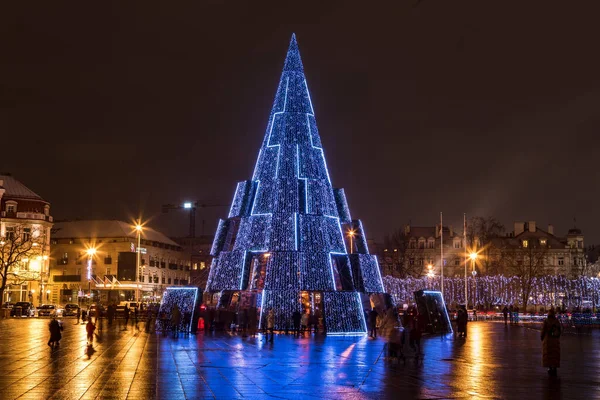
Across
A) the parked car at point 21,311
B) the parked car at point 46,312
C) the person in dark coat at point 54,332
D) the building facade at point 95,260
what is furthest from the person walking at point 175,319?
the building facade at point 95,260

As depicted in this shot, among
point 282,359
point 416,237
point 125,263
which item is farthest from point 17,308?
point 416,237

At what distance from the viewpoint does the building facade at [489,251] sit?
103188mm

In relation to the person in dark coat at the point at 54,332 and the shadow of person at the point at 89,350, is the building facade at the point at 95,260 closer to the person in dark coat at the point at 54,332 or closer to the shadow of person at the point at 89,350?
the person in dark coat at the point at 54,332

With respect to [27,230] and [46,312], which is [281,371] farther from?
[27,230]

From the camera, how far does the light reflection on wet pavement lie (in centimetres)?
1650

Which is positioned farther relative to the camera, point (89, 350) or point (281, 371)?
point (89, 350)

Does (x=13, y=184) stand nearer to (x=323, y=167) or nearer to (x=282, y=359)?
(x=323, y=167)

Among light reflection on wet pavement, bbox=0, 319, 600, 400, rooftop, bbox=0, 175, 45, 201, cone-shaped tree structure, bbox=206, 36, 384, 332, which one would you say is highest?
rooftop, bbox=0, 175, 45, 201

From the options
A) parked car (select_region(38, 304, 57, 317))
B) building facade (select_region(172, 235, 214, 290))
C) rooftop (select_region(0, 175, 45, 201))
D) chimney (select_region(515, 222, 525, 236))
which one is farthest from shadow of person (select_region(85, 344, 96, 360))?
chimney (select_region(515, 222, 525, 236))

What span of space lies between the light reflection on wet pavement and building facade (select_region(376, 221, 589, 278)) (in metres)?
69.3

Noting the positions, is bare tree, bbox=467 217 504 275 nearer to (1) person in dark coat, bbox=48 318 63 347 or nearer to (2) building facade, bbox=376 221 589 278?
(2) building facade, bbox=376 221 589 278

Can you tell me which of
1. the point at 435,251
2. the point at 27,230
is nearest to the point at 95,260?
the point at 27,230

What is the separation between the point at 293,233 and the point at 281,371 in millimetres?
19995

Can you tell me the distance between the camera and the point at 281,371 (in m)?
20.8
